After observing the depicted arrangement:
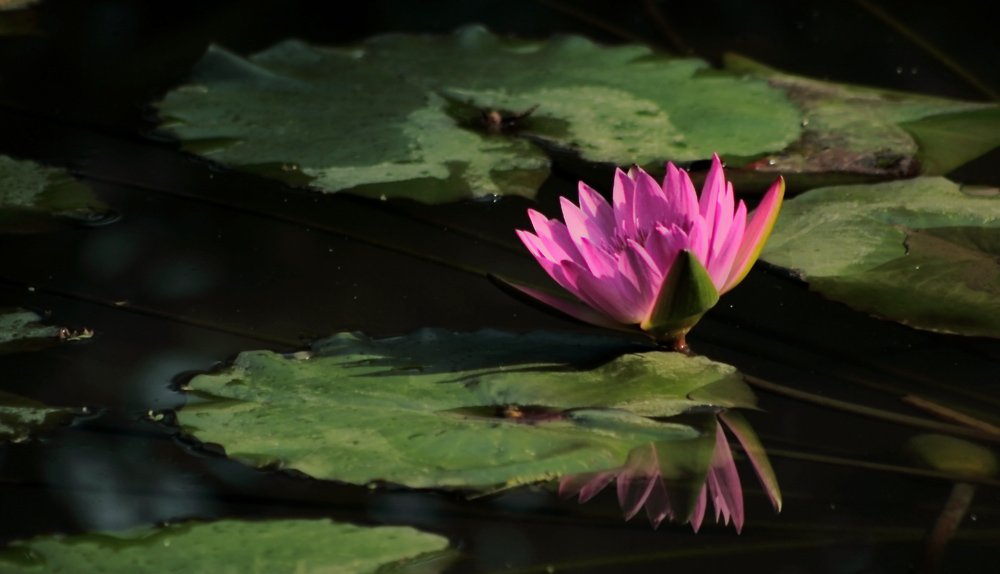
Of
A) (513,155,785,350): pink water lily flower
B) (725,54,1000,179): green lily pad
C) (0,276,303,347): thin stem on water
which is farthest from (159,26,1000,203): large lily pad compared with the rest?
(513,155,785,350): pink water lily flower

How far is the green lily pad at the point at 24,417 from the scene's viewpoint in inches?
51.6

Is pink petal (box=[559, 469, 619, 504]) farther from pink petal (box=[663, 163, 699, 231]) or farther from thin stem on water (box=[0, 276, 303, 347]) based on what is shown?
thin stem on water (box=[0, 276, 303, 347])

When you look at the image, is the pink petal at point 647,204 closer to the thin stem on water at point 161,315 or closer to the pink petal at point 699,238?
the pink petal at point 699,238

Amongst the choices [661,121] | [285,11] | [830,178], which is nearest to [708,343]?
[830,178]

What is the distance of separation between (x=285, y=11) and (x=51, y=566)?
2.58 m

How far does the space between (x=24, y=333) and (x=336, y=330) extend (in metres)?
0.50

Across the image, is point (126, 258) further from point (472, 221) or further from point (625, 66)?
point (625, 66)

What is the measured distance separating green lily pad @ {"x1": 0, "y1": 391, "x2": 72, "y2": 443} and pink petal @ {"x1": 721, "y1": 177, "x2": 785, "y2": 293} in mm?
972

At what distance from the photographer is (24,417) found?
1342mm

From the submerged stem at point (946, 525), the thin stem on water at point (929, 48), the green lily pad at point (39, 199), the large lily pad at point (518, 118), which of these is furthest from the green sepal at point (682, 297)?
the thin stem on water at point (929, 48)

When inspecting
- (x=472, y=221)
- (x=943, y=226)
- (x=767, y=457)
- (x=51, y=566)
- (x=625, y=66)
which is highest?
(x=625, y=66)

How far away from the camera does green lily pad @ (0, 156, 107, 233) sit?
186 centimetres

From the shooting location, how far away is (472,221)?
1.86m

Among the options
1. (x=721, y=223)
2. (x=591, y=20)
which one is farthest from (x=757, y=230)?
(x=591, y=20)
